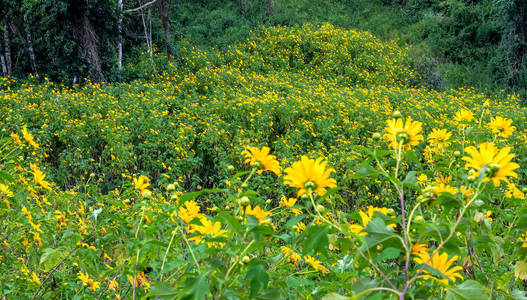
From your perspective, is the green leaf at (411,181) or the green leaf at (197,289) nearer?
the green leaf at (197,289)

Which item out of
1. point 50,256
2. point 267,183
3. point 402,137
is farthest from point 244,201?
point 267,183

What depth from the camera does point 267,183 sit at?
3.27 meters

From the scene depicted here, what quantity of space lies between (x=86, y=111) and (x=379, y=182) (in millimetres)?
3786

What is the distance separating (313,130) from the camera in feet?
15.8

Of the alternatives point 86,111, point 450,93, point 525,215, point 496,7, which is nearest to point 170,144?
point 86,111

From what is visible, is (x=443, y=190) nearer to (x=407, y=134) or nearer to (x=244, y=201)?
(x=407, y=134)

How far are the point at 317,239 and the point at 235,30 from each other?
11.4m

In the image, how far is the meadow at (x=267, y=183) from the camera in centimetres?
61

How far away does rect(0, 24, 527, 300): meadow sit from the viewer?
61cm

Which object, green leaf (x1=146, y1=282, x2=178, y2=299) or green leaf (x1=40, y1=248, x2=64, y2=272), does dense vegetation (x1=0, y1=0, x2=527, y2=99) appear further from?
green leaf (x1=146, y1=282, x2=178, y2=299)

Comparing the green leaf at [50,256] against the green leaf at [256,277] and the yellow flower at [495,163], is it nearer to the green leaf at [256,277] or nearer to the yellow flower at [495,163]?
the green leaf at [256,277]

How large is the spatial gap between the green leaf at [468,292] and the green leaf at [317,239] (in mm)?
215

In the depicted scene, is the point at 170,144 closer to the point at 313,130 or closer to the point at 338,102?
the point at 313,130

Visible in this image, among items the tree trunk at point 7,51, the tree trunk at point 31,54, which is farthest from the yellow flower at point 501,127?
the tree trunk at point 7,51
